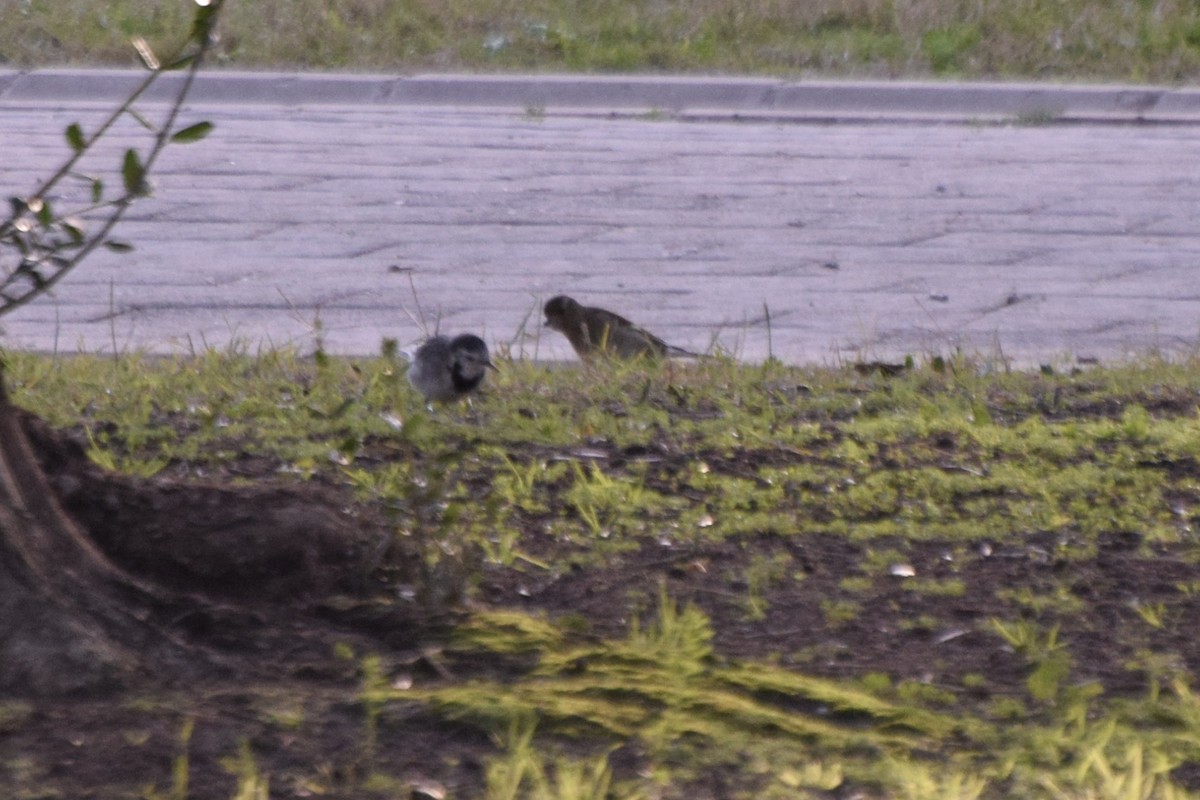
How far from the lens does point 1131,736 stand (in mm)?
2422

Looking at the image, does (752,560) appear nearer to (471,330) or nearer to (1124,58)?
(471,330)

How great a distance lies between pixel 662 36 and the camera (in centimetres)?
1347

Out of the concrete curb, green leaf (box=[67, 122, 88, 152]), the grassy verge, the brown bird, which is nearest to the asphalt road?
the concrete curb

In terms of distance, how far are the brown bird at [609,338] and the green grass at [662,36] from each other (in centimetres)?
746

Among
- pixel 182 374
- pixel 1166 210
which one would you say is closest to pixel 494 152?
pixel 1166 210

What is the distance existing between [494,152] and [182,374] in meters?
4.88

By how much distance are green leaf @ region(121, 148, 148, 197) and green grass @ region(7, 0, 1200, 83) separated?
1002 centimetres

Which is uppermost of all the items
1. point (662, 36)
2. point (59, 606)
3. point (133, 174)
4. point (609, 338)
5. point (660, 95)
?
point (133, 174)

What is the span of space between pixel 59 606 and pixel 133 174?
2.19 feet

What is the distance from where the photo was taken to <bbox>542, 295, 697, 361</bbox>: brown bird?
5.20 metres

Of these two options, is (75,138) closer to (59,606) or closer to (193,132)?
(193,132)

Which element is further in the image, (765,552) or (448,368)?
(448,368)

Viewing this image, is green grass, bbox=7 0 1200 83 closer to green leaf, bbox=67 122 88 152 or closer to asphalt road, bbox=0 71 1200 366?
asphalt road, bbox=0 71 1200 366

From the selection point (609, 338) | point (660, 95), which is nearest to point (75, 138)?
point (609, 338)
